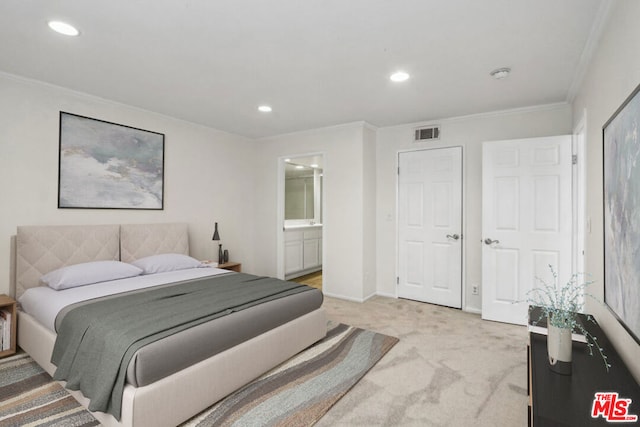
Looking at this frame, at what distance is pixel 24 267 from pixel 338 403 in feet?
9.54

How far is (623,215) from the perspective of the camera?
1.51m

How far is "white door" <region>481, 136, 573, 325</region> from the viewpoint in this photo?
335 centimetres

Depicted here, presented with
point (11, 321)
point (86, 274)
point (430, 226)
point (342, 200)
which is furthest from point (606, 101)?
point (11, 321)

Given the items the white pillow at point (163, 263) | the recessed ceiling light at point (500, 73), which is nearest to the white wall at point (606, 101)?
the recessed ceiling light at point (500, 73)

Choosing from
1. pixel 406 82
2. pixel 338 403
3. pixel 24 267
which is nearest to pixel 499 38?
pixel 406 82

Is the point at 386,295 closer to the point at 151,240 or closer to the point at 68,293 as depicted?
the point at 151,240

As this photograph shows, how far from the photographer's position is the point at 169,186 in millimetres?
4121

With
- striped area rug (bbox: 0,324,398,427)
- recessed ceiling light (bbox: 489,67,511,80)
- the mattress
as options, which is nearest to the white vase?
striped area rug (bbox: 0,324,398,427)

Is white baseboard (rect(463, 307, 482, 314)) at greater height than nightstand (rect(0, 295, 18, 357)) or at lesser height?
lesser

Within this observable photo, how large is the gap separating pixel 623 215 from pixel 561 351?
2.25 ft

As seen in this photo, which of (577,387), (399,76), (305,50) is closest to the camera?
(577,387)

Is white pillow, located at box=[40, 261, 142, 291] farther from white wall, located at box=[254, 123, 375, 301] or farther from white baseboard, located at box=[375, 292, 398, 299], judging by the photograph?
white baseboard, located at box=[375, 292, 398, 299]

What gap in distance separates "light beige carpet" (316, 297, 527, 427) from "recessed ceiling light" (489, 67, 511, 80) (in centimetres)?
235

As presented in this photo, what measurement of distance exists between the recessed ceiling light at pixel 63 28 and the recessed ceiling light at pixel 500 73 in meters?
3.09
